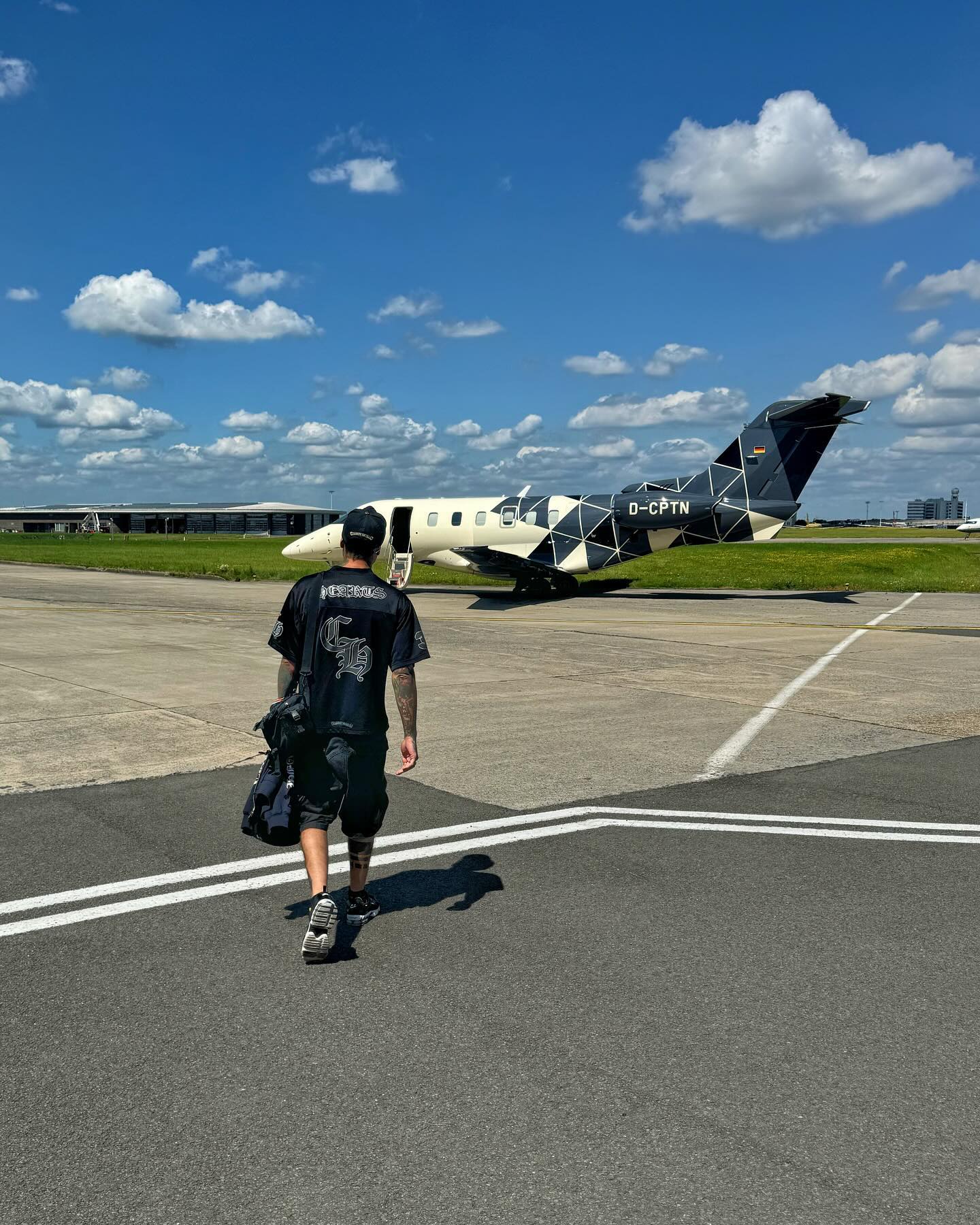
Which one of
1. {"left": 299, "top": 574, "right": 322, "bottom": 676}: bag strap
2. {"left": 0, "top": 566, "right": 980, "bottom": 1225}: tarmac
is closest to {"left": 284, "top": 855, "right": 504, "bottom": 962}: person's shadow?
{"left": 0, "top": 566, "right": 980, "bottom": 1225}: tarmac

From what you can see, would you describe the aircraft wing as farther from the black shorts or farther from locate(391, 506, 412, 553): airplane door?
the black shorts

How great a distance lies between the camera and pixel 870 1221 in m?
2.96

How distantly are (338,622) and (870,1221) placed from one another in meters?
3.39

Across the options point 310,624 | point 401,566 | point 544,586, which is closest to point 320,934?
point 310,624

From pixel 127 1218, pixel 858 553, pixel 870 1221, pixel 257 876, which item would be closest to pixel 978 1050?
pixel 870 1221

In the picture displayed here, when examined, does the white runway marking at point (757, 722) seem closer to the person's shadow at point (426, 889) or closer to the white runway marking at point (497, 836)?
the white runway marking at point (497, 836)

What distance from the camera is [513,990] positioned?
14.6ft

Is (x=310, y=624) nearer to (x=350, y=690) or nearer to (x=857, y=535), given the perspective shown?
(x=350, y=690)

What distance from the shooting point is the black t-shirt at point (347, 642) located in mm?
5160

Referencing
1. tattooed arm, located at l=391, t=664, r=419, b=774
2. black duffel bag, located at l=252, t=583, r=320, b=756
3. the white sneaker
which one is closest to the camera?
the white sneaker

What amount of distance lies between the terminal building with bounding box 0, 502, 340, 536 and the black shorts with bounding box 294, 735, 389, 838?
543 feet

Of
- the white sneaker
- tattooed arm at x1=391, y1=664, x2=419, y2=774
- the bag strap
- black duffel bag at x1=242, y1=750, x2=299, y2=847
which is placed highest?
the bag strap

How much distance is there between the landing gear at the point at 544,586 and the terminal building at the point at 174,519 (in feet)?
458

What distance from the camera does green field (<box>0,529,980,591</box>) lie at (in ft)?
121
